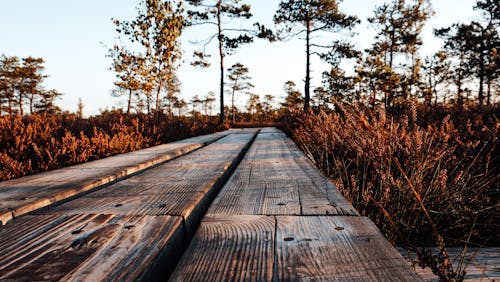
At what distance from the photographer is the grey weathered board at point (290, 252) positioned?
57cm

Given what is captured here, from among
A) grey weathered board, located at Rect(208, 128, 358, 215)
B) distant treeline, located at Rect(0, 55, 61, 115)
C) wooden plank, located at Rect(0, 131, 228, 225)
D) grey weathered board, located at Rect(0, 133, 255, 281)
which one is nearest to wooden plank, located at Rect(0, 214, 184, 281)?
grey weathered board, located at Rect(0, 133, 255, 281)

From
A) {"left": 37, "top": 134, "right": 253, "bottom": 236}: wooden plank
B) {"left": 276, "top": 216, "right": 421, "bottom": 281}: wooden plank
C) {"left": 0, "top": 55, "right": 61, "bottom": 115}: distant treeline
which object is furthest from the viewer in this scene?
{"left": 0, "top": 55, "right": 61, "bottom": 115}: distant treeline

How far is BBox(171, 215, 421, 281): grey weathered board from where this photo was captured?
0.57 m

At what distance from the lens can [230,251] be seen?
0.68m

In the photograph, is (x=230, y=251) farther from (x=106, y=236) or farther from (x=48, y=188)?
(x=48, y=188)

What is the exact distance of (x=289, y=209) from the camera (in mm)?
980

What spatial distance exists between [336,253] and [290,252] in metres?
0.11

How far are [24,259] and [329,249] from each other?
0.70 metres

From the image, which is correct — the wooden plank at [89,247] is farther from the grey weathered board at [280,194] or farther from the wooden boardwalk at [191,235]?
the grey weathered board at [280,194]

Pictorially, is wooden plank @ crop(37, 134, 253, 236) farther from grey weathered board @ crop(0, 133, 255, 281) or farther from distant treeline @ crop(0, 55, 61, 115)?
distant treeline @ crop(0, 55, 61, 115)

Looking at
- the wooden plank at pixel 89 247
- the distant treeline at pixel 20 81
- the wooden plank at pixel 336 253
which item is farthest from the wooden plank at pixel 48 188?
the distant treeline at pixel 20 81

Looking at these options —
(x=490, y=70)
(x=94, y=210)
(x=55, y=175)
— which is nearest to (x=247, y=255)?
(x=94, y=210)

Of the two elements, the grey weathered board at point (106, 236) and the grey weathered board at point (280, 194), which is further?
the grey weathered board at point (280, 194)

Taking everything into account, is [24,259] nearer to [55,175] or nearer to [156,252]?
[156,252]
